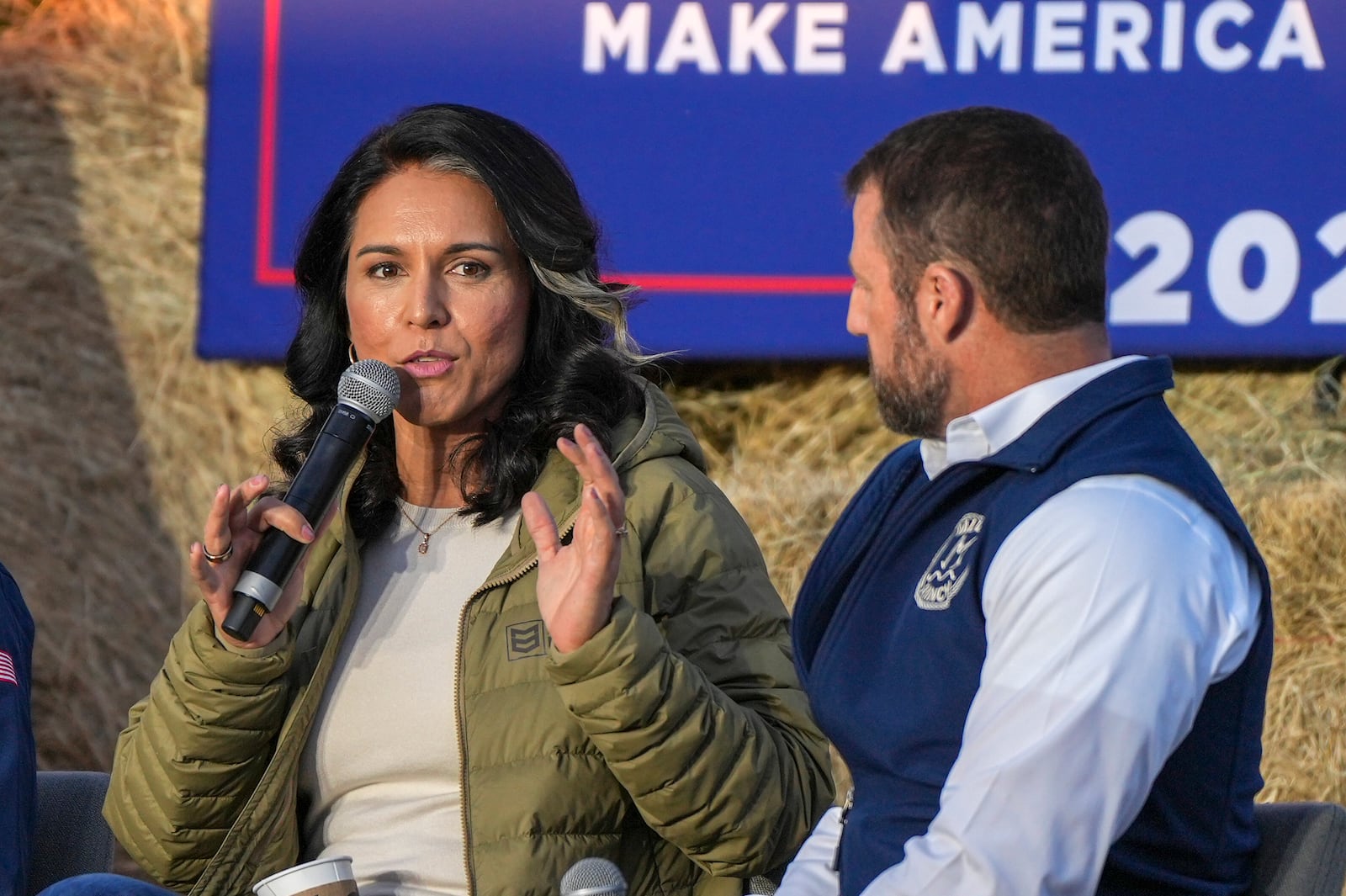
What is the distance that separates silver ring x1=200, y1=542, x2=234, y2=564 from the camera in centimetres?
224

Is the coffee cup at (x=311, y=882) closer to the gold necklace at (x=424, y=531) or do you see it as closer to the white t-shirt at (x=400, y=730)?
the white t-shirt at (x=400, y=730)

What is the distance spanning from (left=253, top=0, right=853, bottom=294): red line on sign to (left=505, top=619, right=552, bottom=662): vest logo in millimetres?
1446

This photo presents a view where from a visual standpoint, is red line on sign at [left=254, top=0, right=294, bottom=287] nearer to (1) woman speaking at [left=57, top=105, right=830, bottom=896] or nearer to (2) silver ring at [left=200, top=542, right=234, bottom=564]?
(1) woman speaking at [left=57, top=105, right=830, bottom=896]

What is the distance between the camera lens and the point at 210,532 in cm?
223

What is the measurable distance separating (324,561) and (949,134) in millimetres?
1184

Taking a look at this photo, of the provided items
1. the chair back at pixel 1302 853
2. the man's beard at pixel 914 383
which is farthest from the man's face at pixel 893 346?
the chair back at pixel 1302 853

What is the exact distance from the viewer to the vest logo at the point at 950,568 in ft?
5.71

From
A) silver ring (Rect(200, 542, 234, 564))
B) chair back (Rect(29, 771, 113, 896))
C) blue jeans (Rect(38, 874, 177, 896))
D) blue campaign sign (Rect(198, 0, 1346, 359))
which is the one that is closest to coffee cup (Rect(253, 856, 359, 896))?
blue jeans (Rect(38, 874, 177, 896))

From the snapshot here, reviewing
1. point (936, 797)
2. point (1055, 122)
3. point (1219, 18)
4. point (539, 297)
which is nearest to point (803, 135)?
point (1055, 122)

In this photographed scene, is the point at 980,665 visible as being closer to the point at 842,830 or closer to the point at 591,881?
the point at 842,830

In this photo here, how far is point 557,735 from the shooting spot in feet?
7.62

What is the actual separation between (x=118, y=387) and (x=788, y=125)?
5.28 ft

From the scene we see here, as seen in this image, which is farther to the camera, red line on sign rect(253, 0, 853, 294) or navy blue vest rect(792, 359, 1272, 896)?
red line on sign rect(253, 0, 853, 294)

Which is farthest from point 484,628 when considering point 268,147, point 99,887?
point 268,147
